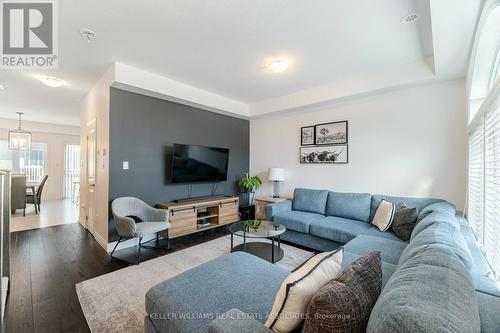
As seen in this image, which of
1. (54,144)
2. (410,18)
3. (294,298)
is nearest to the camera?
(294,298)

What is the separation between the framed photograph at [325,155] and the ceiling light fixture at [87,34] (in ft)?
11.6

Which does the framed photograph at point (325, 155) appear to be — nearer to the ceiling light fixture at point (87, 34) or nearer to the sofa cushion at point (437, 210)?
the sofa cushion at point (437, 210)

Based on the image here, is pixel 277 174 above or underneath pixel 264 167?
underneath

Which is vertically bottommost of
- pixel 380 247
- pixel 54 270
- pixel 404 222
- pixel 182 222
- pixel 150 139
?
pixel 54 270

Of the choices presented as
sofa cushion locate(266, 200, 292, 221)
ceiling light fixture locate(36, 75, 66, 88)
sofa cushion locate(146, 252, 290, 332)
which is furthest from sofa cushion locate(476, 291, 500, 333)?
ceiling light fixture locate(36, 75, 66, 88)

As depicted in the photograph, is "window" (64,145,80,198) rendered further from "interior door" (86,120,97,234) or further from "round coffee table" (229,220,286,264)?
"round coffee table" (229,220,286,264)

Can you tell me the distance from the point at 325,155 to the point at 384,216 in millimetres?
1511

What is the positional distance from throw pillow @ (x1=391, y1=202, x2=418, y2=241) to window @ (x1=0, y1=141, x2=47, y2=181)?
975 cm

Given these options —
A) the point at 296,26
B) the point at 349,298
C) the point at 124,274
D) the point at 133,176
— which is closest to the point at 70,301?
the point at 124,274

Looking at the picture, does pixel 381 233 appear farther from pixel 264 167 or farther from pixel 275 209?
pixel 264 167

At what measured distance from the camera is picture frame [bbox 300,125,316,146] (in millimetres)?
4137

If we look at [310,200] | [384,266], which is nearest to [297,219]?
[310,200]

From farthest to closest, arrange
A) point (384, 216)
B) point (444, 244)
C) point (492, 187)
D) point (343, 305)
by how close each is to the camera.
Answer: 1. point (384, 216)
2. point (492, 187)
3. point (444, 244)
4. point (343, 305)

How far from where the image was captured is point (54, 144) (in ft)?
23.9
